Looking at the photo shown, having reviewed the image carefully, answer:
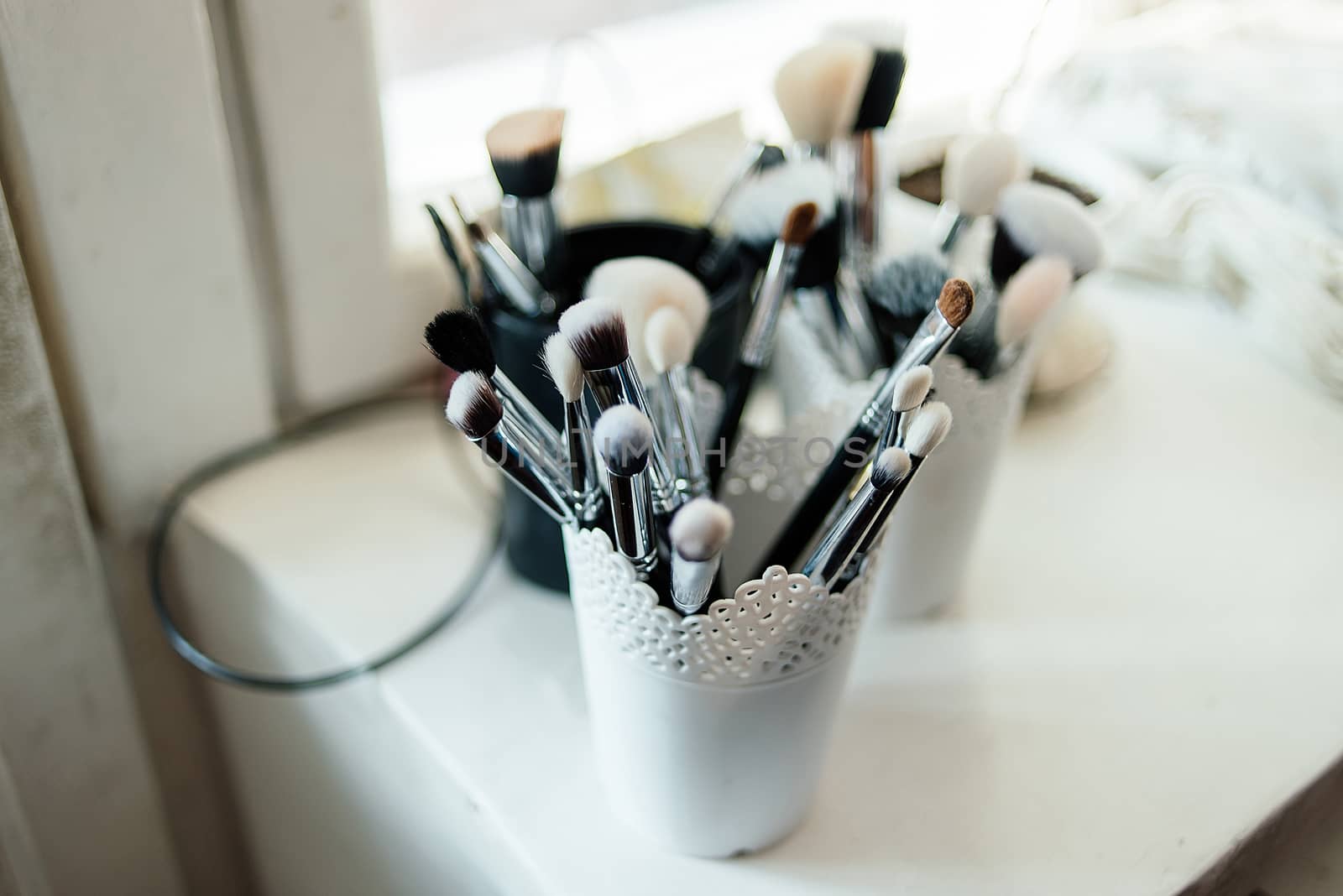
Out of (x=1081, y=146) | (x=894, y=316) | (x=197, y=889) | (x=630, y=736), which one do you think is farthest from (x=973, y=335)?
(x=197, y=889)

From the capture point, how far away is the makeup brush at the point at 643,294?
323 mm

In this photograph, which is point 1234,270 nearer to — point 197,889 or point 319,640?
point 319,640

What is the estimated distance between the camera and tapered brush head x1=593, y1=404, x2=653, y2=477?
0.82ft

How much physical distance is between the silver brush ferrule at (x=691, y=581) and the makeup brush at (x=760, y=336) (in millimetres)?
66

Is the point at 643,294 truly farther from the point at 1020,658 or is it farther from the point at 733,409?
the point at 1020,658

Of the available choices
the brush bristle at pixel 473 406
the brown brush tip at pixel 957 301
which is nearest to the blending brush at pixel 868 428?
the brown brush tip at pixel 957 301

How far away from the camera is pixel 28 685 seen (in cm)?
45

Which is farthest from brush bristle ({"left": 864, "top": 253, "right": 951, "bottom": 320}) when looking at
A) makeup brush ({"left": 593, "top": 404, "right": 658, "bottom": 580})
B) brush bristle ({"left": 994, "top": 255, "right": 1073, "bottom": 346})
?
makeup brush ({"left": 593, "top": 404, "right": 658, "bottom": 580})

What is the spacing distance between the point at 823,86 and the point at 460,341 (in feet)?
0.53

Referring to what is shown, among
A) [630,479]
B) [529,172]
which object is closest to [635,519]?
[630,479]

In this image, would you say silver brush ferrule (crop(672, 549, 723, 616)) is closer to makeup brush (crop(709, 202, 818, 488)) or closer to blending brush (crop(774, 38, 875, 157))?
makeup brush (crop(709, 202, 818, 488))

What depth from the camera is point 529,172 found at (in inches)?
13.9

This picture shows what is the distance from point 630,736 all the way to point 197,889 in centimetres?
40

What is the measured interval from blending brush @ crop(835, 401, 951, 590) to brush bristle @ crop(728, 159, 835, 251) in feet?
0.30
